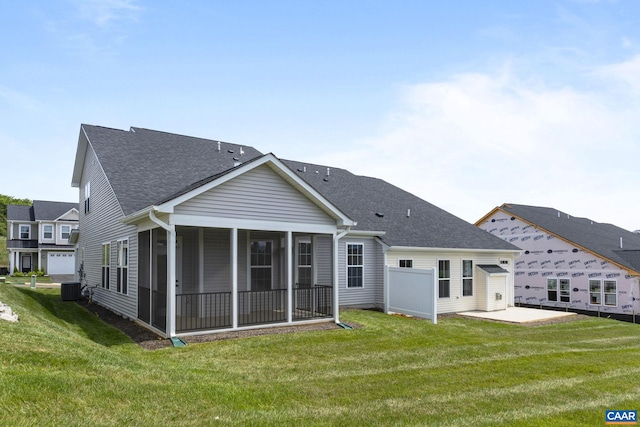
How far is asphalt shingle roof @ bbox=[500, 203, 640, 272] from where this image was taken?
80.5ft

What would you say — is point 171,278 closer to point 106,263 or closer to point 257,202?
point 257,202

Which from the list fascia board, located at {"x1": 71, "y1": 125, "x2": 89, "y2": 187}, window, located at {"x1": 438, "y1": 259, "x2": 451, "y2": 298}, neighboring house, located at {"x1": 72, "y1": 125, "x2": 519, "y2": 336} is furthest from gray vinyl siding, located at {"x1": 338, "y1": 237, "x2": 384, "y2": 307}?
fascia board, located at {"x1": 71, "y1": 125, "x2": 89, "y2": 187}

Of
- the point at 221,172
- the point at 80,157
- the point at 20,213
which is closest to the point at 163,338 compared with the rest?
the point at 221,172

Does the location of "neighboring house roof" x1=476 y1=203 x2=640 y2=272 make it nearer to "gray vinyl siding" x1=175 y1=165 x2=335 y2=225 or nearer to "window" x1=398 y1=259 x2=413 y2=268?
"window" x1=398 y1=259 x2=413 y2=268

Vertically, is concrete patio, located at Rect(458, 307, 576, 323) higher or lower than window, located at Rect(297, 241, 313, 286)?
lower

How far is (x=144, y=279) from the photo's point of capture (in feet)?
45.6

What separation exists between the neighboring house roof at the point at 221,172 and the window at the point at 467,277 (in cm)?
79

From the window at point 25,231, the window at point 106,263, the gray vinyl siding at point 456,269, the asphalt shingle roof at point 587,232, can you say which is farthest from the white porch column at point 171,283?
the window at point 25,231

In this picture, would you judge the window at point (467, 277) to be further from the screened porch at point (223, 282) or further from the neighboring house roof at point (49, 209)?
the neighboring house roof at point (49, 209)

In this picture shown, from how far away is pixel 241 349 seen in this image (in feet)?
32.4

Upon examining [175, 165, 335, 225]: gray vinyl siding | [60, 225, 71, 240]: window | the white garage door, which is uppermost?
[175, 165, 335, 225]: gray vinyl siding

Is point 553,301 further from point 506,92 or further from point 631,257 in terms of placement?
point 506,92

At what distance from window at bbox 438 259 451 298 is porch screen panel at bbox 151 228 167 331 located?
11243 mm

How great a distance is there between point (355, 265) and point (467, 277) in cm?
585
